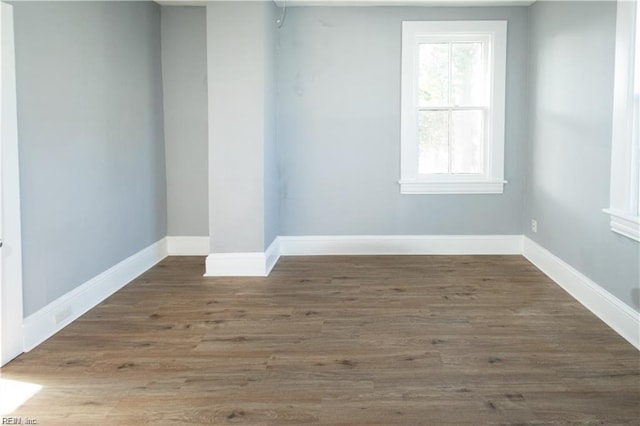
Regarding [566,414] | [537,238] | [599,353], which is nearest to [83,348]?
[566,414]

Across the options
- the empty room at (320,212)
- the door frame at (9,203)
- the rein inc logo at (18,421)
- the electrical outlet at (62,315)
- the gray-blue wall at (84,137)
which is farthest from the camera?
the electrical outlet at (62,315)

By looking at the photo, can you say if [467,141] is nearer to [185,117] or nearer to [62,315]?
[185,117]

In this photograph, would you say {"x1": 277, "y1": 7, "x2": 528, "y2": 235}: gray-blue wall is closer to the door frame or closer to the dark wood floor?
the dark wood floor

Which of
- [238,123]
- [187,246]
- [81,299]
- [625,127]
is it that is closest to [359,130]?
[238,123]

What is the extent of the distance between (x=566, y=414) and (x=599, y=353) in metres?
0.90

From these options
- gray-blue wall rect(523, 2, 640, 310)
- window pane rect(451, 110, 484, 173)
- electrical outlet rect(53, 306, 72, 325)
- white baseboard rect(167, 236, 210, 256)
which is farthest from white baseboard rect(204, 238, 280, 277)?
gray-blue wall rect(523, 2, 640, 310)

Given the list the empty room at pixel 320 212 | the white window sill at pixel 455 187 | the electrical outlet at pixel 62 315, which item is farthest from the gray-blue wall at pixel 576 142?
the electrical outlet at pixel 62 315

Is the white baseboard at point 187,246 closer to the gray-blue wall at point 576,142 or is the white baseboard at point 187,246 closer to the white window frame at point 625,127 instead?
the gray-blue wall at point 576,142

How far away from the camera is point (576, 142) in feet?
15.0

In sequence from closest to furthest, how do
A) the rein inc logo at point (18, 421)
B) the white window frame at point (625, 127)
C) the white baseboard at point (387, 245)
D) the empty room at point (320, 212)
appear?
the rein inc logo at point (18, 421), the empty room at point (320, 212), the white window frame at point (625, 127), the white baseboard at point (387, 245)

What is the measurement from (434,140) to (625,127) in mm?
2475

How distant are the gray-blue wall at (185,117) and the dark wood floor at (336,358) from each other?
1.31 meters

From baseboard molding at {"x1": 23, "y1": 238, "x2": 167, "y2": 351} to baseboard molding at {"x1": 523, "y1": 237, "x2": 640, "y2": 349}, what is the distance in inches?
141

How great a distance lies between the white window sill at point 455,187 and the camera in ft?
19.8
